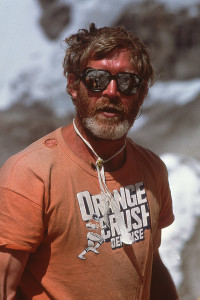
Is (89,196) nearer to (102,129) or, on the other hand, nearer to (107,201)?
(107,201)

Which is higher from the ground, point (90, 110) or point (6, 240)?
point (90, 110)

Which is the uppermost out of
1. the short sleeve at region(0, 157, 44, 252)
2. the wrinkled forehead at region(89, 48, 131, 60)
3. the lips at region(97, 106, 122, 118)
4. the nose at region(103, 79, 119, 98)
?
the wrinkled forehead at region(89, 48, 131, 60)

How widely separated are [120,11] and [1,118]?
2.86 ft

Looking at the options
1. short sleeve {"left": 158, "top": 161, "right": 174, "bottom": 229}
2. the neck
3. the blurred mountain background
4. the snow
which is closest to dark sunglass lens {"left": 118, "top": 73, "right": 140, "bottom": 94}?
the neck

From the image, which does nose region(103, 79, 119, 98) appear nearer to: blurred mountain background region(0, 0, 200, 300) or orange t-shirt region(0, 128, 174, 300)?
orange t-shirt region(0, 128, 174, 300)

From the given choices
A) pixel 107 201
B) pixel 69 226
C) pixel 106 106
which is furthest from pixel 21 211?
pixel 106 106

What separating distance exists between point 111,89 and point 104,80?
0.03 metres

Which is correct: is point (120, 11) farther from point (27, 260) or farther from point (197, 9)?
point (27, 260)

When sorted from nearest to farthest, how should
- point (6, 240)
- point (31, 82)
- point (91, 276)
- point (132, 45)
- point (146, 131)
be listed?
point (6, 240), point (91, 276), point (132, 45), point (31, 82), point (146, 131)

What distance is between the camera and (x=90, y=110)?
3.72 feet

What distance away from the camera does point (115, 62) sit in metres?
1.13

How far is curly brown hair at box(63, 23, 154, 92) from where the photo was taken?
1141 millimetres

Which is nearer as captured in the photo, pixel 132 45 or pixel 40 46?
pixel 132 45

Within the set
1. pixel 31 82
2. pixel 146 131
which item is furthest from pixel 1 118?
pixel 146 131
